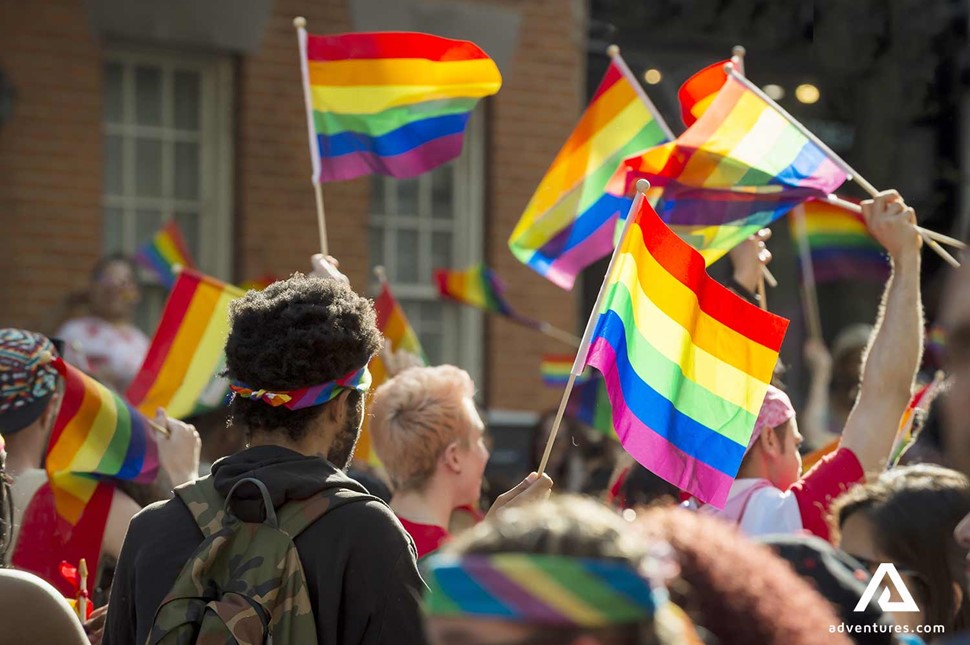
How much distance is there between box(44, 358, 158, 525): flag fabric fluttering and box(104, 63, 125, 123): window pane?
5.11 m

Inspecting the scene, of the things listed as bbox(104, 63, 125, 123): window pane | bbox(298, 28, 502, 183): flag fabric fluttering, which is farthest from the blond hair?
bbox(104, 63, 125, 123): window pane

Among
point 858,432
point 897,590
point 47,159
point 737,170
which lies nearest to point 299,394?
point 897,590

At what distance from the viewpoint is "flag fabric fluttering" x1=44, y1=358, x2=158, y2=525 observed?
177 inches

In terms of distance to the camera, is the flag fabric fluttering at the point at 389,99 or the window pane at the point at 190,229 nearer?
the flag fabric fluttering at the point at 389,99

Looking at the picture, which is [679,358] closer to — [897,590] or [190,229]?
[897,590]

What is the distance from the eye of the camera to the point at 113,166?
9.61 metres

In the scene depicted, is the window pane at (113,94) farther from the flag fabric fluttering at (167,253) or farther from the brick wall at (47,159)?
the flag fabric fluttering at (167,253)

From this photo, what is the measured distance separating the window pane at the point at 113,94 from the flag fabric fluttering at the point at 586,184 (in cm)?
458

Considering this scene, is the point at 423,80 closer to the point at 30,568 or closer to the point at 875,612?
the point at 30,568

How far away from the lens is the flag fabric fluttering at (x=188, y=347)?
5609 millimetres

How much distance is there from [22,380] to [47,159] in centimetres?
526

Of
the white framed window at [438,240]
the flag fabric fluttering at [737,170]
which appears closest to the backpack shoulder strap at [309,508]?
the flag fabric fluttering at [737,170]

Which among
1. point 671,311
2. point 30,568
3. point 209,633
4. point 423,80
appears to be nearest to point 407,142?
point 423,80

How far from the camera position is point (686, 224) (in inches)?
200
